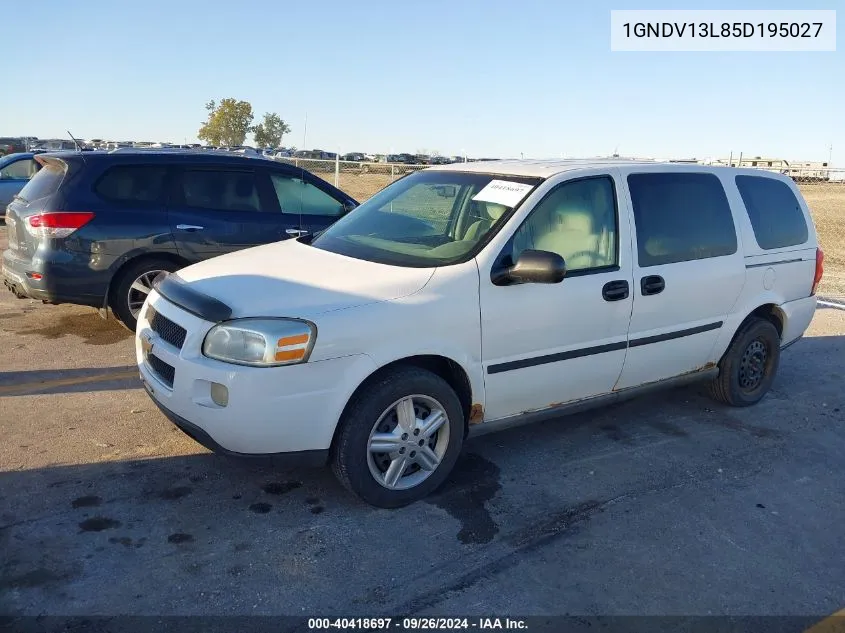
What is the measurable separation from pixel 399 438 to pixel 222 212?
425 centimetres

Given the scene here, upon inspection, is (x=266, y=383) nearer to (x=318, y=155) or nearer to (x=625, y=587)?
(x=625, y=587)

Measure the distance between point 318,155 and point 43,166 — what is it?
44897mm

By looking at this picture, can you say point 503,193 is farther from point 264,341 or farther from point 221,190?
point 221,190

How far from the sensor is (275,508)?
3783mm

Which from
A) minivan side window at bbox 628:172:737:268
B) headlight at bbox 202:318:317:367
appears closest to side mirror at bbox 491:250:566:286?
minivan side window at bbox 628:172:737:268

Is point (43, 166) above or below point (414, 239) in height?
above

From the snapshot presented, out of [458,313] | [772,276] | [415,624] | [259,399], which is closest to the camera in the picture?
[415,624]

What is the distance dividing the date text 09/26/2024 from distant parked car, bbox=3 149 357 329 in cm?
463

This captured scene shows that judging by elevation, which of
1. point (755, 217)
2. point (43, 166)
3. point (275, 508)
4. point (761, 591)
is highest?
point (43, 166)

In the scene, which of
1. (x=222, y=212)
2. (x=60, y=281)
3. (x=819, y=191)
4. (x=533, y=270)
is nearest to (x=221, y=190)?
(x=222, y=212)

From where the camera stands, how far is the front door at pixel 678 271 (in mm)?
4617

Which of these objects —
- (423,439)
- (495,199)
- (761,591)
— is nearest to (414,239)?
(495,199)

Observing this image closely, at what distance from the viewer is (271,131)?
217 feet

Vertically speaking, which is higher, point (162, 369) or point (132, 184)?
point (132, 184)
